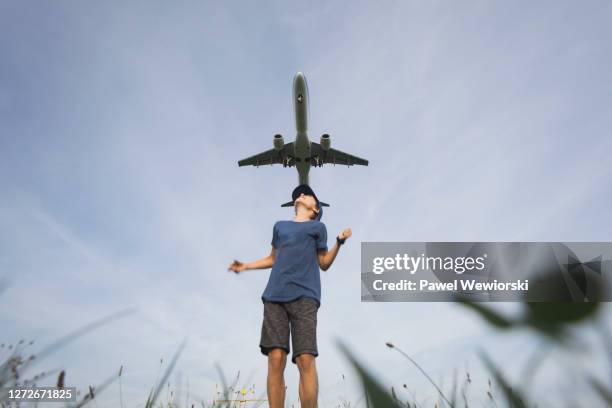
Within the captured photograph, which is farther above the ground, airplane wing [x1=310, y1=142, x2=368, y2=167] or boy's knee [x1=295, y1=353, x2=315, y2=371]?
airplane wing [x1=310, y1=142, x2=368, y2=167]

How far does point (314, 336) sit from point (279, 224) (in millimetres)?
1187

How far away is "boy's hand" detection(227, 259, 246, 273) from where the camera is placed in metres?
4.50

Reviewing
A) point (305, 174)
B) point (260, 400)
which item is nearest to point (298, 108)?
point (305, 174)

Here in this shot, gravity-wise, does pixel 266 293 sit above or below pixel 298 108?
below

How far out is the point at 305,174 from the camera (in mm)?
27828

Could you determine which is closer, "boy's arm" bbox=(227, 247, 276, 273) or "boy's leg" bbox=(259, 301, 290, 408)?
"boy's leg" bbox=(259, 301, 290, 408)

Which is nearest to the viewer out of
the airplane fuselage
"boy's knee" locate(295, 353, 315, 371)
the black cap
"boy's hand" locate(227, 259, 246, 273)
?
"boy's knee" locate(295, 353, 315, 371)

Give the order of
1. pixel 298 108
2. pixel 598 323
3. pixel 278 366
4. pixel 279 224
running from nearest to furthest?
pixel 598 323 → pixel 278 366 → pixel 279 224 → pixel 298 108

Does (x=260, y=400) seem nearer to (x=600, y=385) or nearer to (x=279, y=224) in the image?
(x=279, y=224)

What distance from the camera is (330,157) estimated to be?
2756cm

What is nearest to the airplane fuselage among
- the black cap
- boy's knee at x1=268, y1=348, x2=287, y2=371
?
the black cap

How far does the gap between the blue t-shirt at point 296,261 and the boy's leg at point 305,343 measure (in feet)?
0.30

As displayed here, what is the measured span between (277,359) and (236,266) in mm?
999

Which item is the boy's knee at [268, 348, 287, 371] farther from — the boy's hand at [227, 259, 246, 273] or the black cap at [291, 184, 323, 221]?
the black cap at [291, 184, 323, 221]
